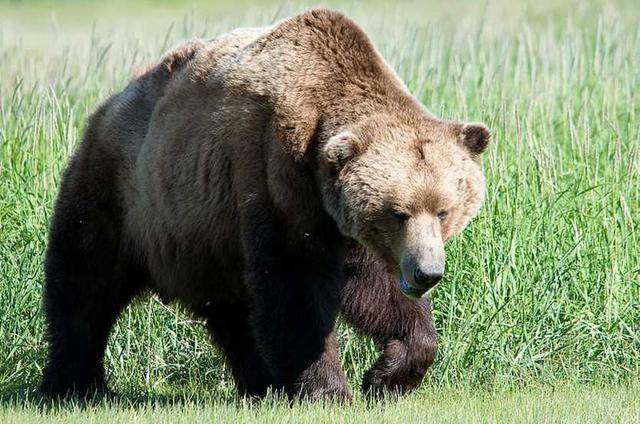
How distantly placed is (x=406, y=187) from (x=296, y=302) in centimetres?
93

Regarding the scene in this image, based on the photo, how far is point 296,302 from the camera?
597 centimetres

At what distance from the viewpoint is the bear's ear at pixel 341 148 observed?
220 inches

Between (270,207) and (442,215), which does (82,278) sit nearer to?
(270,207)

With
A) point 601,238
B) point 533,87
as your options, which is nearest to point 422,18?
point 533,87

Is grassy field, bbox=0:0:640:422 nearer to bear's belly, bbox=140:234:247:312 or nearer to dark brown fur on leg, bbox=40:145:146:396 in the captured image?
dark brown fur on leg, bbox=40:145:146:396

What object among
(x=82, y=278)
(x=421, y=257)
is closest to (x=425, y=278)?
(x=421, y=257)

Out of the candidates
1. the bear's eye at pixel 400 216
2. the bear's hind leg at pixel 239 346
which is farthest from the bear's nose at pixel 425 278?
the bear's hind leg at pixel 239 346

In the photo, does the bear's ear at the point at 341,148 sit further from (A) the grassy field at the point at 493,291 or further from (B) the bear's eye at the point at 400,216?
(A) the grassy field at the point at 493,291

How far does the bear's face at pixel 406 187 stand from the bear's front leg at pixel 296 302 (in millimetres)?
330

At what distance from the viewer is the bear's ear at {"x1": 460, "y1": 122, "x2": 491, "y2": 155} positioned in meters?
5.81

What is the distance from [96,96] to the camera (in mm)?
9430

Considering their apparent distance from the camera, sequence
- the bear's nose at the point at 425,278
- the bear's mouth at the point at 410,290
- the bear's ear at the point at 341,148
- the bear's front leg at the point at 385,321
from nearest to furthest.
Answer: the bear's nose at the point at 425,278, the bear's mouth at the point at 410,290, the bear's ear at the point at 341,148, the bear's front leg at the point at 385,321

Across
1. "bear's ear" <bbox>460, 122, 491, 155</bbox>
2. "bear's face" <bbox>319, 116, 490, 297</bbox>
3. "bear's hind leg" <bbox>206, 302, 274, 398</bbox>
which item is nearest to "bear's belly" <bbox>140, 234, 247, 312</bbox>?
"bear's hind leg" <bbox>206, 302, 274, 398</bbox>

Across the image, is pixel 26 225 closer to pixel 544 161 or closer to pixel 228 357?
pixel 228 357
